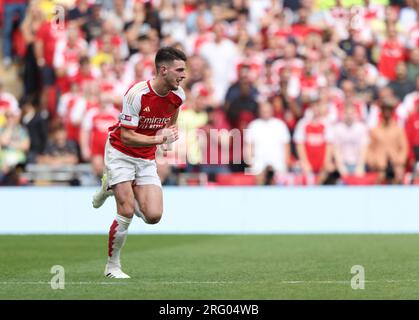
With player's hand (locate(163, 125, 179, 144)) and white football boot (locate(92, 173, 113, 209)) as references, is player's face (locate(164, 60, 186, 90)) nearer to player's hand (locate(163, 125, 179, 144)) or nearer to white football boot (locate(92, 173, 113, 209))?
player's hand (locate(163, 125, 179, 144))

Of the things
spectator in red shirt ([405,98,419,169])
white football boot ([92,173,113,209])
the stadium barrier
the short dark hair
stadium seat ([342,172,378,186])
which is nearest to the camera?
the short dark hair

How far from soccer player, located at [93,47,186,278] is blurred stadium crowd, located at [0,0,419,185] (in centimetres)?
876

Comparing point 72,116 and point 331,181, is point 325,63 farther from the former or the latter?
point 72,116

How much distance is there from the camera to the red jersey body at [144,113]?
12524mm

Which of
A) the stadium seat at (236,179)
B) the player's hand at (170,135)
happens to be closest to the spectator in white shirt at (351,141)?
the stadium seat at (236,179)

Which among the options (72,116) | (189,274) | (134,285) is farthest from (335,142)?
(134,285)

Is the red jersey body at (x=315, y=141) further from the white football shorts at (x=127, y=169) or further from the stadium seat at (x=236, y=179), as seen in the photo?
the white football shorts at (x=127, y=169)

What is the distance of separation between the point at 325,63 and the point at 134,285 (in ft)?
42.8

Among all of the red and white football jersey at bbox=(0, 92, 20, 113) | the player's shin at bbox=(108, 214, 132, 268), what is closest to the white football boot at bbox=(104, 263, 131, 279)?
the player's shin at bbox=(108, 214, 132, 268)

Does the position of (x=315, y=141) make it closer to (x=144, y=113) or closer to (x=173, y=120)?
(x=173, y=120)

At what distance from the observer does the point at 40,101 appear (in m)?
23.8

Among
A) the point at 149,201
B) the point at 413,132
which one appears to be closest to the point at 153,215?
the point at 149,201

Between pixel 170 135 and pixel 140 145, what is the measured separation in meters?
0.57

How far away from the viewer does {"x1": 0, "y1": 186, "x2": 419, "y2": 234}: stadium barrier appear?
21.2 m
